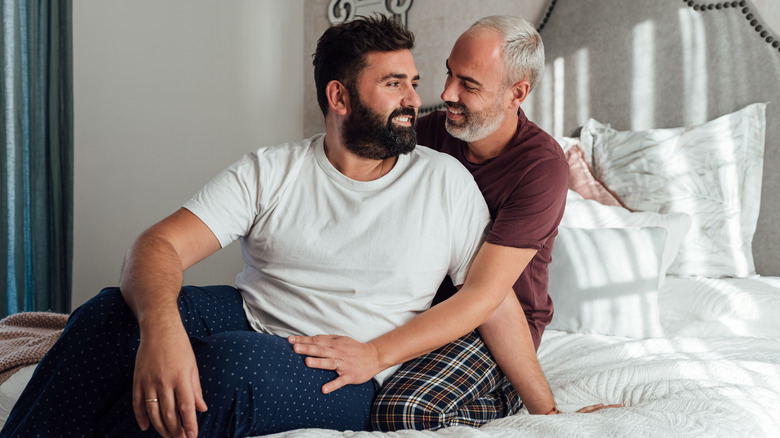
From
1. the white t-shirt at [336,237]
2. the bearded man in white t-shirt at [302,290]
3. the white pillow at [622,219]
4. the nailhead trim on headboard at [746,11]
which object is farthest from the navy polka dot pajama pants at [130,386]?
the nailhead trim on headboard at [746,11]

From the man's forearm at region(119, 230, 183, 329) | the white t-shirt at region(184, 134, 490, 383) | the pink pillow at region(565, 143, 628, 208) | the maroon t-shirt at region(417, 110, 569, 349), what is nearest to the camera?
the man's forearm at region(119, 230, 183, 329)

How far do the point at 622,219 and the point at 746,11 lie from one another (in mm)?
938

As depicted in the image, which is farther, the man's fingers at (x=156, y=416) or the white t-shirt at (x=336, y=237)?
the white t-shirt at (x=336, y=237)

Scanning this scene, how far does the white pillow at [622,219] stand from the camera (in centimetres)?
206

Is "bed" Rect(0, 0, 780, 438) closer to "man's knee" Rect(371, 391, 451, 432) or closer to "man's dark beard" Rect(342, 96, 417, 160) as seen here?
"man's knee" Rect(371, 391, 451, 432)

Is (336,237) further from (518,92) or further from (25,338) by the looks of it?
(25,338)

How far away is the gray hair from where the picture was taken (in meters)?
1.64

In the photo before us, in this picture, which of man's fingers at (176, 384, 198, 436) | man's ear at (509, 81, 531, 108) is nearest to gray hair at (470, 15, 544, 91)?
man's ear at (509, 81, 531, 108)

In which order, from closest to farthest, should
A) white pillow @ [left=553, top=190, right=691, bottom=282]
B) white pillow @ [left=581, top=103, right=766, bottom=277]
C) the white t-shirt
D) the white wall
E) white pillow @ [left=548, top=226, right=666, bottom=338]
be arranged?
1. the white t-shirt
2. white pillow @ [left=548, top=226, right=666, bottom=338]
3. white pillow @ [left=553, top=190, right=691, bottom=282]
4. white pillow @ [left=581, top=103, right=766, bottom=277]
5. the white wall

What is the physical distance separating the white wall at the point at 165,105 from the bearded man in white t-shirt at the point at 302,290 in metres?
1.94

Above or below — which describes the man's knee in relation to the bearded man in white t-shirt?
below

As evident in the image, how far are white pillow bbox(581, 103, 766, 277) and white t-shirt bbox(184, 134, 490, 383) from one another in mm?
1218

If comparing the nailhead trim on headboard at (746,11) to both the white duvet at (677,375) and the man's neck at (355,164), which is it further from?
the man's neck at (355,164)

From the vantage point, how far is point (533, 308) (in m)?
1.53
